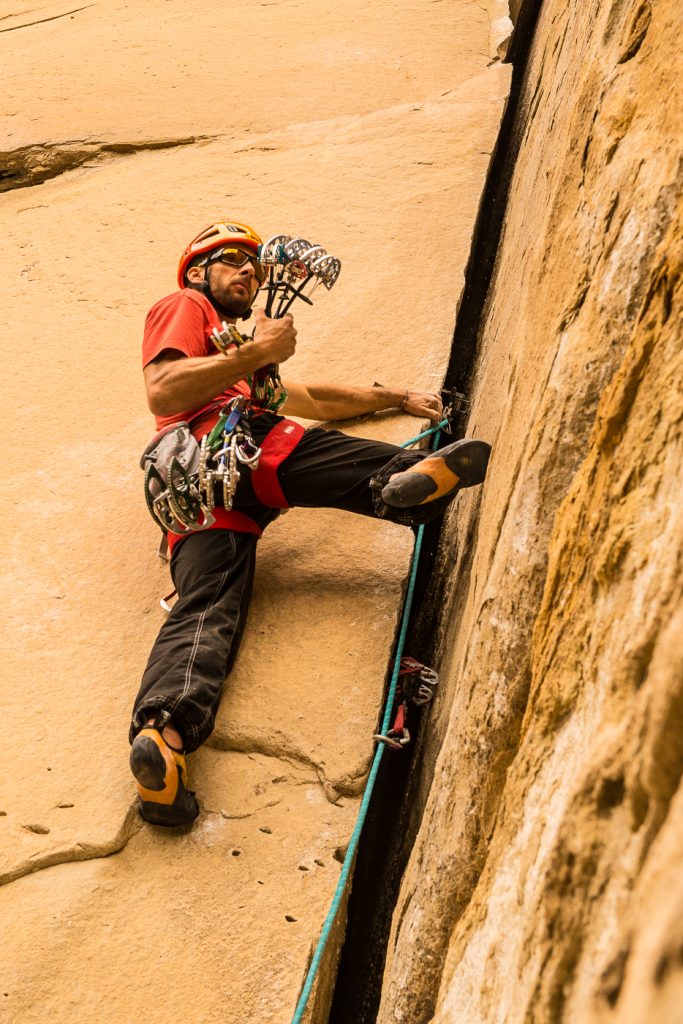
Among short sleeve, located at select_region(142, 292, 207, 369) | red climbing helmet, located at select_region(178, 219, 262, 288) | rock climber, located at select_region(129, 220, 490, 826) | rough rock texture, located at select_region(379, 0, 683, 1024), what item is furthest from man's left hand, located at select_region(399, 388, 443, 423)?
rough rock texture, located at select_region(379, 0, 683, 1024)

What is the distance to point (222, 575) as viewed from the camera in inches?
126

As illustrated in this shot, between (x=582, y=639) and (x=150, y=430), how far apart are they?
3.15 metres

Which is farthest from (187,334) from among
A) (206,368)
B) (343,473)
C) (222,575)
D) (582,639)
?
(582,639)

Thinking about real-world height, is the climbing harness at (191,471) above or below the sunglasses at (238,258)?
below

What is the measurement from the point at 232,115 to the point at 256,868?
196 inches

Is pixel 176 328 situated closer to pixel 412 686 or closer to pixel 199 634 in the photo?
pixel 199 634

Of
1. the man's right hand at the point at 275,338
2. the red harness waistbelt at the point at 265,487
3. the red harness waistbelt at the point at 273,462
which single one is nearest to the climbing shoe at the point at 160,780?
the red harness waistbelt at the point at 265,487

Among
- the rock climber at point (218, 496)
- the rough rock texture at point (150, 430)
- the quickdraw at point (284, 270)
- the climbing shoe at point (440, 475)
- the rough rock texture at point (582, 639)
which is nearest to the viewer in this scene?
the rough rock texture at point (582, 639)

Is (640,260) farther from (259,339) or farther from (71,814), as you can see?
(71,814)

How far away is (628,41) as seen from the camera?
82.6 inches

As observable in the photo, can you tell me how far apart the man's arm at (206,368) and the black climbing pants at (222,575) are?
0.93 feet

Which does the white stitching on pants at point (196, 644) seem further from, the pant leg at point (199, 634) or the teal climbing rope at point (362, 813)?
the teal climbing rope at point (362, 813)

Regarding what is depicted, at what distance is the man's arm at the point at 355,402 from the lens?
4008mm

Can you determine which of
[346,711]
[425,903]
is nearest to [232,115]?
[346,711]
